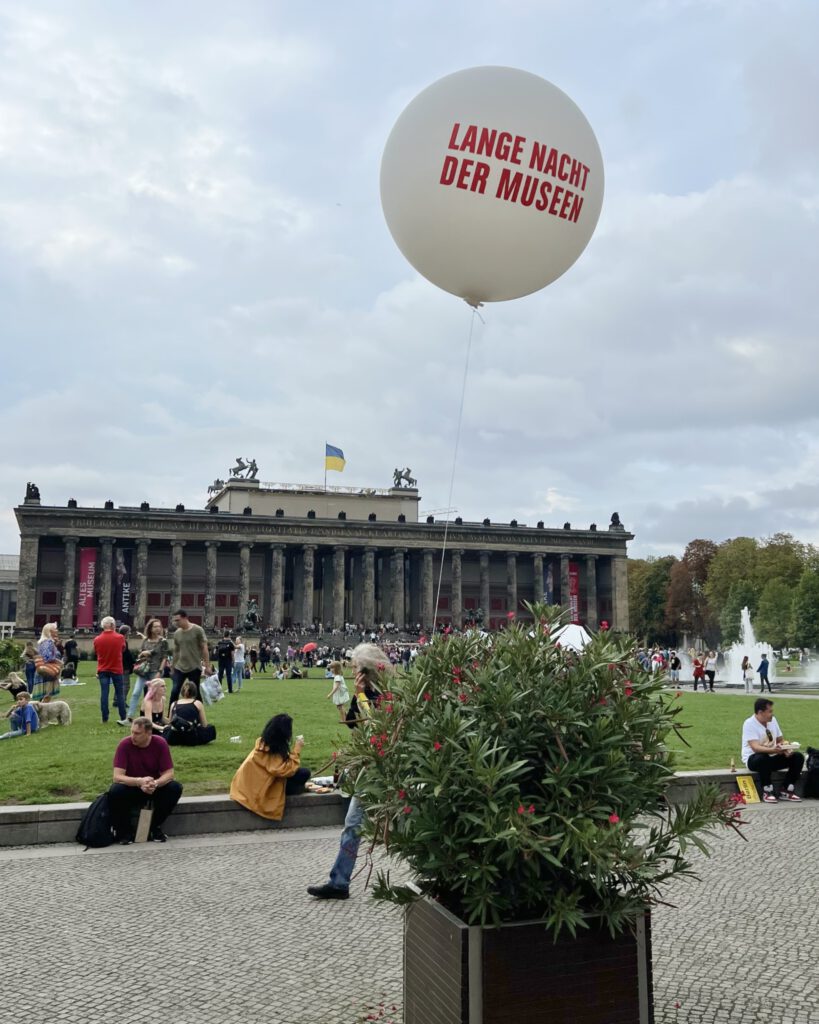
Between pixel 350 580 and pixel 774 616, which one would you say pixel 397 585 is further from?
pixel 774 616

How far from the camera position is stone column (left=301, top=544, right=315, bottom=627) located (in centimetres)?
9219

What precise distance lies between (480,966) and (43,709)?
13.9 metres

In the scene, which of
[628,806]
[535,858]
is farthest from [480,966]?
[628,806]

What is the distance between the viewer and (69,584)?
85.9 meters

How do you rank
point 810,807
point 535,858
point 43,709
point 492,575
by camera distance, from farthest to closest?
point 492,575 < point 43,709 < point 810,807 < point 535,858

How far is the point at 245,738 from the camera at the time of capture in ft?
49.2

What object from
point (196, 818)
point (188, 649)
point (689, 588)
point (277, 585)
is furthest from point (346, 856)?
point (689, 588)

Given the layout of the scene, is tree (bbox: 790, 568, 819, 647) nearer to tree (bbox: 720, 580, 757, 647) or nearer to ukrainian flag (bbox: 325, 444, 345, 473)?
tree (bbox: 720, 580, 757, 647)

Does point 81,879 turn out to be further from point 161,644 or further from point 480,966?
point 161,644

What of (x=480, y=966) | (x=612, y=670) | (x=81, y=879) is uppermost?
(x=612, y=670)

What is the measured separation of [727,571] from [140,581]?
188ft

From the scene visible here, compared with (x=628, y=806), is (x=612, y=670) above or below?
above

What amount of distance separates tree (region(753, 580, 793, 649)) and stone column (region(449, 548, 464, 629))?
30381 mm

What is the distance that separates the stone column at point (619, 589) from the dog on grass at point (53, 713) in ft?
285
